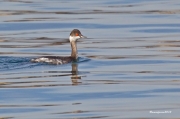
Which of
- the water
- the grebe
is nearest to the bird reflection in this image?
the water

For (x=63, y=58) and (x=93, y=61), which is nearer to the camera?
(x=63, y=58)

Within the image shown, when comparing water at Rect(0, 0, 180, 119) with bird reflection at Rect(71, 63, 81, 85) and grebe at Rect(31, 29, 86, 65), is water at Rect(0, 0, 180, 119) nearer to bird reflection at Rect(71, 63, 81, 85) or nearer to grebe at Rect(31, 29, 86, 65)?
bird reflection at Rect(71, 63, 81, 85)

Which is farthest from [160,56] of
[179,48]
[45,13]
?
[45,13]

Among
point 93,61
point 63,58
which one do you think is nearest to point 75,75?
point 63,58

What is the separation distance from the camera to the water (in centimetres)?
1314

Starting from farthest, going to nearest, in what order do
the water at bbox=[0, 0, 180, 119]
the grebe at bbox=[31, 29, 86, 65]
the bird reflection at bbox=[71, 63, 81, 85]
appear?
the grebe at bbox=[31, 29, 86, 65] < the bird reflection at bbox=[71, 63, 81, 85] < the water at bbox=[0, 0, 180, 119]

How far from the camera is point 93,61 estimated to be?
1848 cm

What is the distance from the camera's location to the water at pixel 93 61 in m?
13.1

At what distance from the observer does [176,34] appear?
2291 cm

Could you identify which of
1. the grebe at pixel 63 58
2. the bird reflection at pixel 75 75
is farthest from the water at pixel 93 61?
the grebe at pixel 63 58

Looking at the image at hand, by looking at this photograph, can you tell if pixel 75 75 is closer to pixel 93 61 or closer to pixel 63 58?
Result: pixel 63 58

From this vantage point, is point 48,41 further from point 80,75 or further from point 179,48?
point 80,75

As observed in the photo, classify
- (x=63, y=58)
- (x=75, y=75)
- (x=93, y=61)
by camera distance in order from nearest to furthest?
(x=75, y=75), (x=63, y=58), (x=93, y=61)

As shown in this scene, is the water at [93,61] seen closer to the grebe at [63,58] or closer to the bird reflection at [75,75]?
the bird reflection at [75,75]
